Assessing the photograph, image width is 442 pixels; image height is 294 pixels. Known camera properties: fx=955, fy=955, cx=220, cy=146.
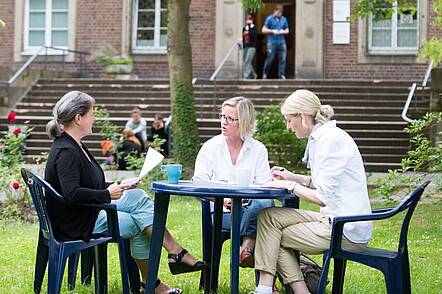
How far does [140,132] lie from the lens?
20062 millimetres

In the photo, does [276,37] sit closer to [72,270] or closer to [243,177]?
[72,270]

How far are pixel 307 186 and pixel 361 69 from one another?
18586 mm

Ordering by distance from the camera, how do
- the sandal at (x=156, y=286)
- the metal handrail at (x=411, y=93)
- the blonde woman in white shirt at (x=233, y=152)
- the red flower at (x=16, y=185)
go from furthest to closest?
the metal handrail at (x=411, y=93) → the red flower at (x=16, y=185) → the blonde woman in white shirt at (x=233, y=152) → the sandal at (x=156, y=286)

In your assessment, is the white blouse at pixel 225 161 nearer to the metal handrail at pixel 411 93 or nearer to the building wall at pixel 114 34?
the metal handrail at pixel 411 93

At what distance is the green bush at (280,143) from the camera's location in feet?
54.2

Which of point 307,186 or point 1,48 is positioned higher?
point 1,48

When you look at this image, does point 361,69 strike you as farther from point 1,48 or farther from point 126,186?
point 126,186

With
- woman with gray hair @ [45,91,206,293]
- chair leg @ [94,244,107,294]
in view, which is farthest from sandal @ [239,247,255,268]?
chair leg @ [94,244,107,294]

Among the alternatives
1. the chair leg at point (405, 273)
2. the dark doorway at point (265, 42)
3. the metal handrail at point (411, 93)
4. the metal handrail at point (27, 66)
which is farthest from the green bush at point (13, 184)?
the dark doorway at point (265, 42)

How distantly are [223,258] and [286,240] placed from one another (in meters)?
2.48

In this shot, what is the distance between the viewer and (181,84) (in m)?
Answer: 16.8

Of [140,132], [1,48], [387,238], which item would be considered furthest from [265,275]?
[1,48]

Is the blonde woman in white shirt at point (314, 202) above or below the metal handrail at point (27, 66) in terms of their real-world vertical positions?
below

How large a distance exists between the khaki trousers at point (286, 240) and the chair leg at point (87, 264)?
156 centimetres
